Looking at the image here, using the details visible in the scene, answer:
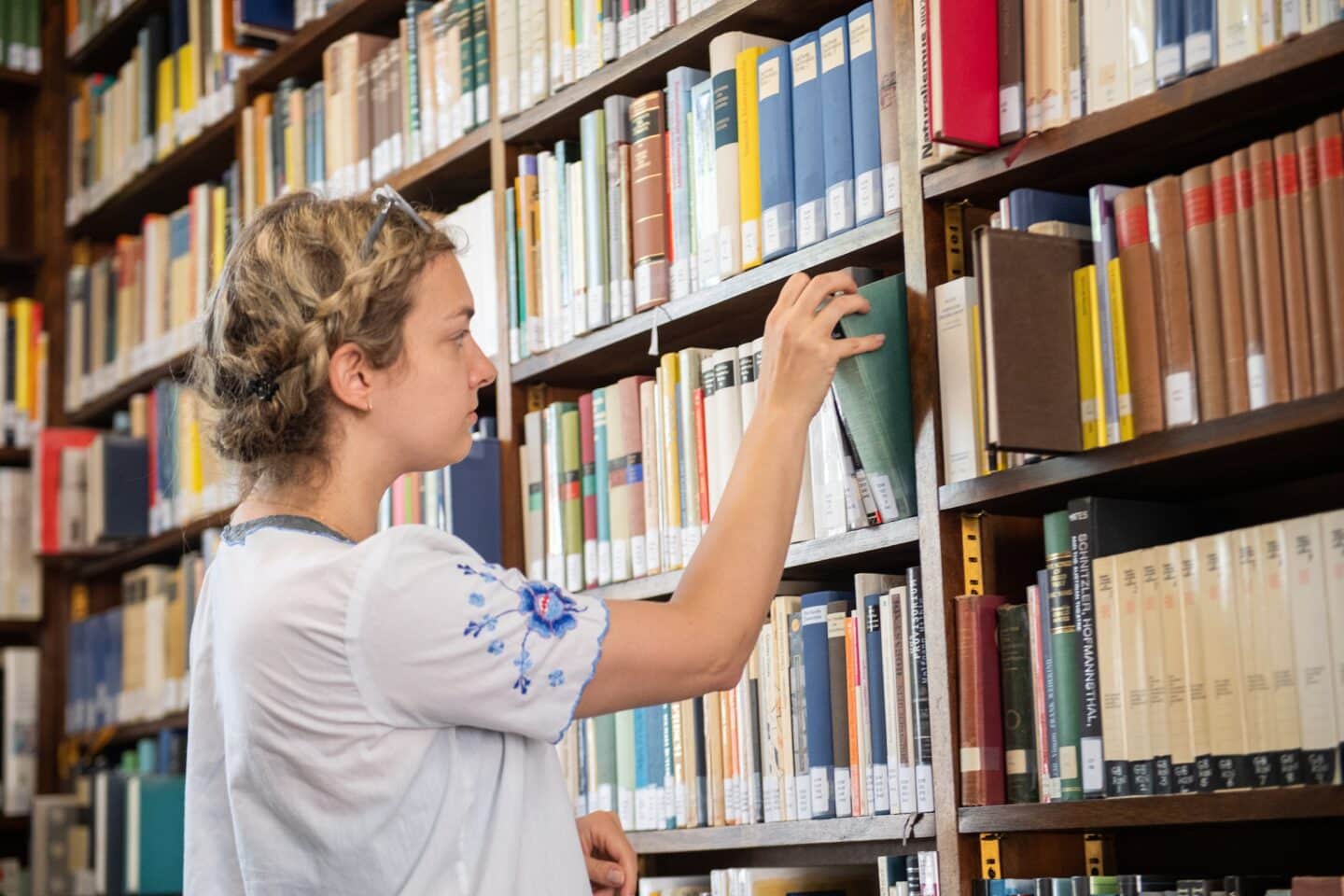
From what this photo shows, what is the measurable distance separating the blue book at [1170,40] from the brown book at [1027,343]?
19 centimetres

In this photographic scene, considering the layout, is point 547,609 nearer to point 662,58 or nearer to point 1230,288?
point 1230,288

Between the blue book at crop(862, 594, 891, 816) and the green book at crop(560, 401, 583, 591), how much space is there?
0.60m

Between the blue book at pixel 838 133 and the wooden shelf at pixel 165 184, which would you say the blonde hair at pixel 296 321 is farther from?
the wooden shelf at pixel 165 184

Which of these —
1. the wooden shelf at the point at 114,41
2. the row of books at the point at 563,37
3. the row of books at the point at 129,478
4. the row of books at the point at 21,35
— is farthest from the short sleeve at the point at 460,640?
the row of books at the point at 21,35

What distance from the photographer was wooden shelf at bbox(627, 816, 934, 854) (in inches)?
75.3

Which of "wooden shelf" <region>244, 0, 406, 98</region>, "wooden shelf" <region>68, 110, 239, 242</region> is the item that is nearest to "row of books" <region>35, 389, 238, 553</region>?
"wooden shelf" <region>68, 110, 239, 242</region>

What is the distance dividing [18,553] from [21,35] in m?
1.37

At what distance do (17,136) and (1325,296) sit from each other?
3.99 m

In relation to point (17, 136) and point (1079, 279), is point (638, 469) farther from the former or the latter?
point (17, 136)

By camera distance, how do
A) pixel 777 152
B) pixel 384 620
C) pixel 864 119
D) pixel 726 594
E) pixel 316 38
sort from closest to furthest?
pixel 384 620
pixel 726 594
pixel 864 119
pixel 777 152
pixel 316 38

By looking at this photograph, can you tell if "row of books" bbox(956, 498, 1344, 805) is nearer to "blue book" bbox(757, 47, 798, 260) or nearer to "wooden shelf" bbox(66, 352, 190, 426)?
"blue book" bbox(757, 47, 798, 260)

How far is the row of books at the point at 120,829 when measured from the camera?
11.8 feet

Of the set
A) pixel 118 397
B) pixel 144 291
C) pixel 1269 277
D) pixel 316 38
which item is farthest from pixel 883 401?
pixel 118 397

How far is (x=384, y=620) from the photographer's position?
1.34 meters
